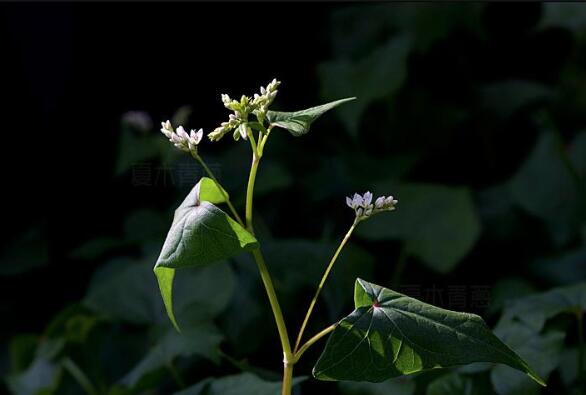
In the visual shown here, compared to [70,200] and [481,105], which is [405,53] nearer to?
[481,105]

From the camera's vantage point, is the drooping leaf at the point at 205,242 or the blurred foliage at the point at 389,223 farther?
the blurred foliage at the point at 389,223

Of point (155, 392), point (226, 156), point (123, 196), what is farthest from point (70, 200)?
point (155, 392)

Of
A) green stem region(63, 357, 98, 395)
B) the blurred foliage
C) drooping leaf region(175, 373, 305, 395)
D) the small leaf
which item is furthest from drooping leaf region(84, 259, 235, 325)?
the small leaf

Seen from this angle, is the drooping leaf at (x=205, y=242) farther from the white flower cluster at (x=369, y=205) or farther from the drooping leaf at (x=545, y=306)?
the drooping leaf at (x=545, y=306)

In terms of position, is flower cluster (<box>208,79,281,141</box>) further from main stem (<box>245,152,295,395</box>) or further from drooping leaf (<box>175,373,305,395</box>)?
drooping leaf (<box>175,373,305,395</box>)

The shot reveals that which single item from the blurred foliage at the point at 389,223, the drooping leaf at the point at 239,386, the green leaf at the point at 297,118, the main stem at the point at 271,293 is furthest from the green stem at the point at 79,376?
the green leaf at the point at 297,118

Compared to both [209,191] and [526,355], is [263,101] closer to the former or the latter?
[209,191]
